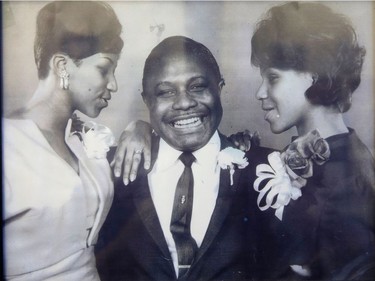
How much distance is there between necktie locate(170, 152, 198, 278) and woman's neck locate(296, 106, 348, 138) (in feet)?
2.31

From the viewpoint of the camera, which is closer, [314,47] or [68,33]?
[68,33]

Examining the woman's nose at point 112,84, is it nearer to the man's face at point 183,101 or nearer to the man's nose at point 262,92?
the man's face at point 183,101

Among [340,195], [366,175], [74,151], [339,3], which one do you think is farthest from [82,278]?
[339,3]

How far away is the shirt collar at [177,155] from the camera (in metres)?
2.78

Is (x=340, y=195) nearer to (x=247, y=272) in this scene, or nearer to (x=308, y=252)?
(x=308, y=252)

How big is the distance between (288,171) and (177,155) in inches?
23.6

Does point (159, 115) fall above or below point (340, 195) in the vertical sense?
above

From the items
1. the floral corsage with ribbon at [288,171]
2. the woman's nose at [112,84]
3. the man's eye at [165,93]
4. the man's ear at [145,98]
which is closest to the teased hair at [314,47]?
the floral corsage with ribbon at [288,171]

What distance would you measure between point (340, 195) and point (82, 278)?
56.0 inches

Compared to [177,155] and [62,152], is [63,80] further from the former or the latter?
[177,155]

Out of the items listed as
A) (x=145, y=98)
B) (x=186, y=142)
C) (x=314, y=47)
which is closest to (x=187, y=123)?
(x=186, y=142)

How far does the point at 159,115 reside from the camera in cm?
278

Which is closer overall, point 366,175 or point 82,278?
point 82,278

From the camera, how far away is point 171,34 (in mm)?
2805
